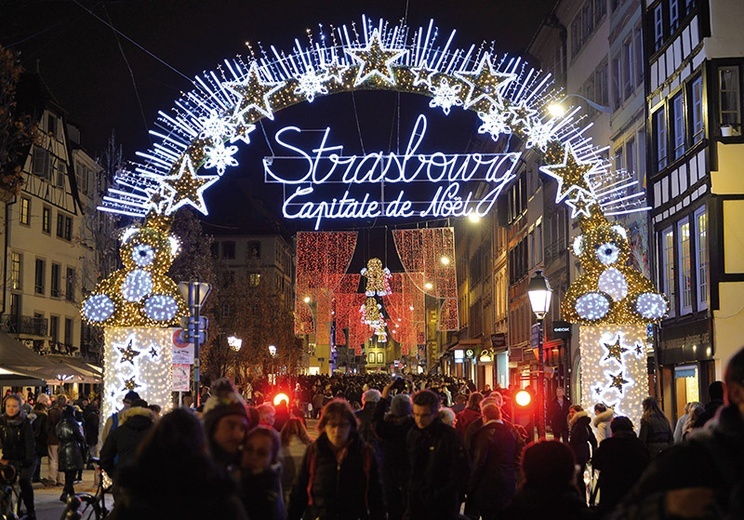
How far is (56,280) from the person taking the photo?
57.5 meters

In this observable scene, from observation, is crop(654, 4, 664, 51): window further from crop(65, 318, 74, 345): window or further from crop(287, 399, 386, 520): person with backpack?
crop(65, 318, 74, 345): window

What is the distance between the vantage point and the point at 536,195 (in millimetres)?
48031

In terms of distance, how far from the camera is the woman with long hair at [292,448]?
10.7 meters

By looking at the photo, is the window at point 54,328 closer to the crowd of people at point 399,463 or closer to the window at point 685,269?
the window at point 685,269

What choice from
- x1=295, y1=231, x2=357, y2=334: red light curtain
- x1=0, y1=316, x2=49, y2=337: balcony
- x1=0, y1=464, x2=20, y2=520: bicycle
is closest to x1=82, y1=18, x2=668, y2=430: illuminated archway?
x1=0, y1=464, x2=20, y2=520: bicycle

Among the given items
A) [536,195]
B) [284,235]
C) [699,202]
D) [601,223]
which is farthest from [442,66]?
[284,235]

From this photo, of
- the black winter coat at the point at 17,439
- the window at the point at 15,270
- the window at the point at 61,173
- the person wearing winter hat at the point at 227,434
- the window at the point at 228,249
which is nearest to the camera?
the person wearing winter hat at the point at 227,434

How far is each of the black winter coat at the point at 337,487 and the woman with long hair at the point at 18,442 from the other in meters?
7.51

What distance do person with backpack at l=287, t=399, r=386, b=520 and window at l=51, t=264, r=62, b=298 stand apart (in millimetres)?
50576

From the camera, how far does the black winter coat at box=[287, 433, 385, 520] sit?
8617 mm

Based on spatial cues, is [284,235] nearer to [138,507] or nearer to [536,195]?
[536,195]

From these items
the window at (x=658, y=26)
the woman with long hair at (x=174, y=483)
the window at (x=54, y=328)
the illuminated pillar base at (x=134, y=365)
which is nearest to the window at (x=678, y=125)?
the window at (x=658, y=26)

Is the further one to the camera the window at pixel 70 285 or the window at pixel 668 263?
the window at pixel 70 285

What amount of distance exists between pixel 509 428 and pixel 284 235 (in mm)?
118163
